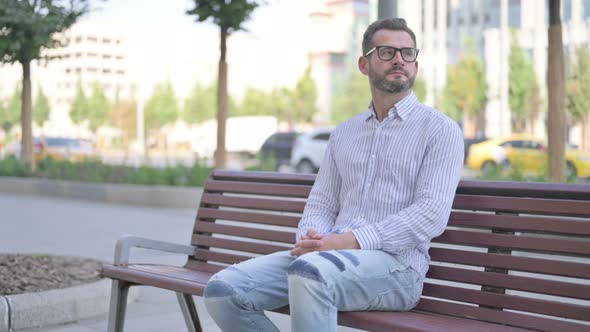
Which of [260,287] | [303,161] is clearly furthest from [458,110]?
[260,287]

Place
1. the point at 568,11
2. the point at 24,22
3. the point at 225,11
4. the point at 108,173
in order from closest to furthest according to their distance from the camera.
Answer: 1. the point at 24,22
2. the point at 225,11
3. the point at 108,173
4. the point at 568,11

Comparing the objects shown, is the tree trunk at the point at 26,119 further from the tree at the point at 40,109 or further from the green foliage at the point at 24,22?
the tree at the point at 40,109

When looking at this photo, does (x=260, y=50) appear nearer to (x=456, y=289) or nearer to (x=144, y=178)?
(x=144, y=178)

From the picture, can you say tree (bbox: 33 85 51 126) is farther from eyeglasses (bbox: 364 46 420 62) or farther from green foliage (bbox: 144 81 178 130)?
eyeglasses (bbox: 364 46 420 62)

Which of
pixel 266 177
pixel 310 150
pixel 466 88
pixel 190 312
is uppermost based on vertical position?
pixel 466 88

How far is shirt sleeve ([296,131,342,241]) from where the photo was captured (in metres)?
3.70

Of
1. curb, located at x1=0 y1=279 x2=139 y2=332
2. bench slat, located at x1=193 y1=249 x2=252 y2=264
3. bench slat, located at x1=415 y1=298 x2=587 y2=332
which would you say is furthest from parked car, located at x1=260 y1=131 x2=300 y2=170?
bench slat, located at x1=415 y1=298 x2=587 y2=332

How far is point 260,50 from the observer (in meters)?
102

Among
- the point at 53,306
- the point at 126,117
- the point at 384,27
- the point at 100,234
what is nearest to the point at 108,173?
the point at 100,234

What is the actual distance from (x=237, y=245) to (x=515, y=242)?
1.59m

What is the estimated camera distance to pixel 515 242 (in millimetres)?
3320

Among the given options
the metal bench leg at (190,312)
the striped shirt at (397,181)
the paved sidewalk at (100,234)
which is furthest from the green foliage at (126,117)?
the striped shirt at (397,181)

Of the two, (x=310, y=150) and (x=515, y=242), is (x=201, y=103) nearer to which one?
(x=310, y=150)

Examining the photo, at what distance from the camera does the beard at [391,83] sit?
11.5 feet
